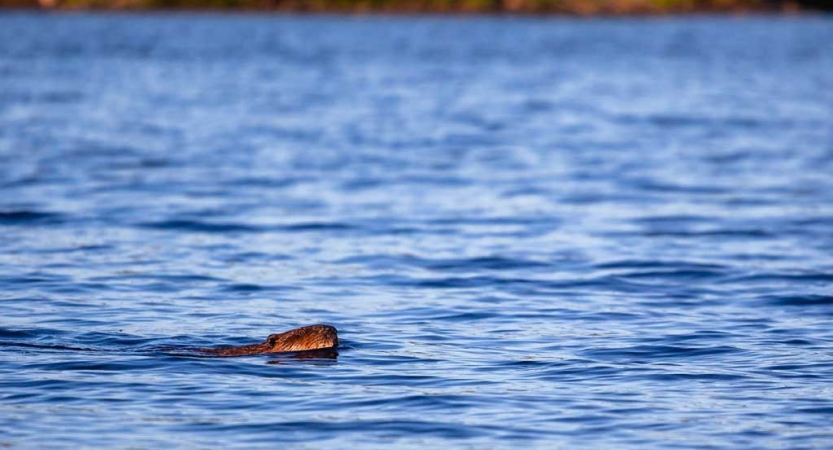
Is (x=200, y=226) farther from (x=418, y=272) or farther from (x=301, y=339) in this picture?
(x=301, y=339)

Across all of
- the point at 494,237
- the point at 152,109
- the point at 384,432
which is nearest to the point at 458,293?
the point at 494,237

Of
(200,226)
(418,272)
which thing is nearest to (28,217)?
(200,226)

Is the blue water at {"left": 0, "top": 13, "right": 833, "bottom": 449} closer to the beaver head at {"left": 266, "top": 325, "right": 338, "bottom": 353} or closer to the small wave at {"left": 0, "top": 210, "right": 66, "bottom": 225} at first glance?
the small wave at {"left": 0, "top": 210, "right": 66, "bottom": 225}

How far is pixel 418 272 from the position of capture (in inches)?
691

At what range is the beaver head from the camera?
41.7ft

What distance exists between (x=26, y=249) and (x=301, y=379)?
8.16 meters

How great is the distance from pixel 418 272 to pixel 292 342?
16.3 ft

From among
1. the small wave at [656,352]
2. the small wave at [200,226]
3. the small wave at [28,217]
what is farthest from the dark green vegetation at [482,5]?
the small wave at [656,352]

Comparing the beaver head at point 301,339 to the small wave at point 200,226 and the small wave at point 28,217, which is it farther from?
the small wave at point 28,217

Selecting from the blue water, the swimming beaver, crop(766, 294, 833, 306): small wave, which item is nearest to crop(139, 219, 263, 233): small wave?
the blue water

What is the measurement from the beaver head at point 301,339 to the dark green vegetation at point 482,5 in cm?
12967

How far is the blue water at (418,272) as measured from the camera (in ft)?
36.1

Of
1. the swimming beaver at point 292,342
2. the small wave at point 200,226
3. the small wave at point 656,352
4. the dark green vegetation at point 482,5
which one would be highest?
the dark green vegetation at point 482,5

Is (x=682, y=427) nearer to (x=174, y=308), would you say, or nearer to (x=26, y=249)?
(x=174, y=308)
